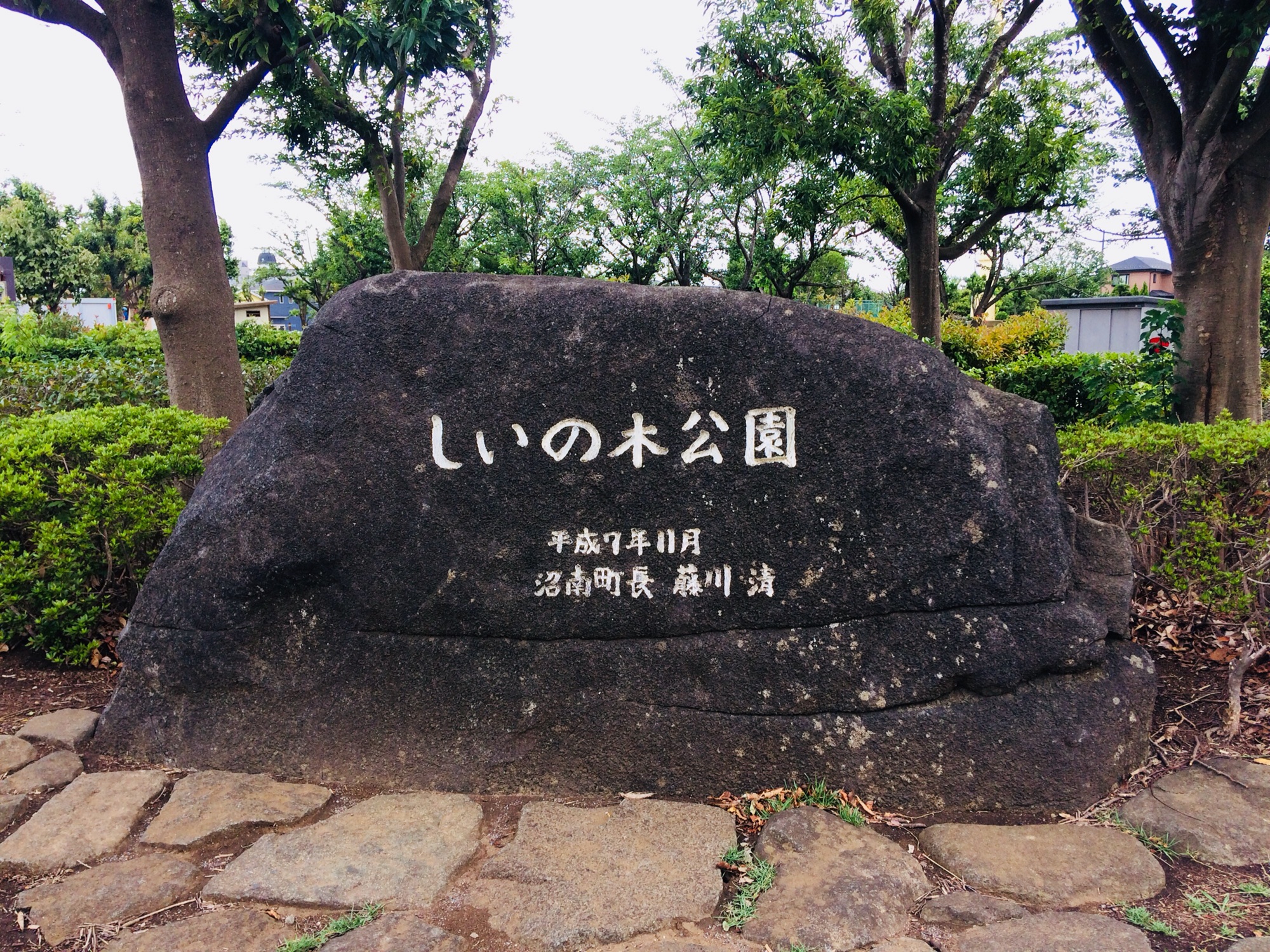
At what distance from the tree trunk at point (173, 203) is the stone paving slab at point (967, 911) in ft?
18.9

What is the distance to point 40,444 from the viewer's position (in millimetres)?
3916

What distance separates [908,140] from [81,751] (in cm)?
799

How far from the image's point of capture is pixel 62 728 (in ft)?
11.0

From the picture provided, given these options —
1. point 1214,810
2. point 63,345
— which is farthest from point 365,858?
point 63,345

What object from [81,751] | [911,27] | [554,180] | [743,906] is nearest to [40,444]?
[81,751]

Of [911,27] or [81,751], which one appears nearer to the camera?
[81,751]

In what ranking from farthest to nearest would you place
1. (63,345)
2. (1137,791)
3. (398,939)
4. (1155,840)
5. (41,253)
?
(41,253), (63,345), (1137,791), (1155,840), (398,939)

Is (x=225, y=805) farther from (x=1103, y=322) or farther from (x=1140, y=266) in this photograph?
(x=1140, y=266)

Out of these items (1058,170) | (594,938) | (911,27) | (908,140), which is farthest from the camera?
(1058,170)

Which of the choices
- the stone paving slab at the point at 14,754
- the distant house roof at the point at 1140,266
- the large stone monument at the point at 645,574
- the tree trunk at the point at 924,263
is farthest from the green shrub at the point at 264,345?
the distant house roof at the point at 1140,266

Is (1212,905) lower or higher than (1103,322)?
lower

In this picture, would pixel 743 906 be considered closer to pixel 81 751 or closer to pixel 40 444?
pixel 81 751

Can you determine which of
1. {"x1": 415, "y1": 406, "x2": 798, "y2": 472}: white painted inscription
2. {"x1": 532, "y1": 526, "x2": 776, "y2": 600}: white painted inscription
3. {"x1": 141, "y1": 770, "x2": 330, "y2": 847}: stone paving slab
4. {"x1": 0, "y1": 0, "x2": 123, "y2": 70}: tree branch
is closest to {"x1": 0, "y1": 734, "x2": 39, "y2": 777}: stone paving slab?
{"x1": 141, "y1": 770, "x2": 330, "y2": 847}: stone paving slab

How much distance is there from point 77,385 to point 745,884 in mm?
7073
